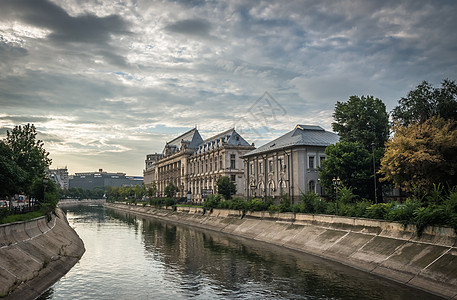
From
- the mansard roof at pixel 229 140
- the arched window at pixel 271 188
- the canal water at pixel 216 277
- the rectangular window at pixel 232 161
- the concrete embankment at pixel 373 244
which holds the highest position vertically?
the mansard roof at pixel 229 140

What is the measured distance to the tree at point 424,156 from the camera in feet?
114

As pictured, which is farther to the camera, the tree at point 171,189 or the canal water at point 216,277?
the tree at point 171,189

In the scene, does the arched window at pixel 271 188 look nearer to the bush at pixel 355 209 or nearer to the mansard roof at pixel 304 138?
the mansard roof at pixel 304 138

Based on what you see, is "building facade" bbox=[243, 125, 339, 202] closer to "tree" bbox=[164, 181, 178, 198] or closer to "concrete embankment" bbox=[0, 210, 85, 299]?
"concrete embankment" bbox=[0, 210, 85, 299]

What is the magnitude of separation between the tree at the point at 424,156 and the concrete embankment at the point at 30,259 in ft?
99.5

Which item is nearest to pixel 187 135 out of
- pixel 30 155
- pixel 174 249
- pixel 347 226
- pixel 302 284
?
pixel 30 155

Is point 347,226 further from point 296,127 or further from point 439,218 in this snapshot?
point 296,127

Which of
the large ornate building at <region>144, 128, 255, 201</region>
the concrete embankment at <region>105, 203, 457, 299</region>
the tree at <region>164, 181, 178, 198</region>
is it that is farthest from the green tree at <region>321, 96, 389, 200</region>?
the tree at <region>164, 181, 178, 198</region>

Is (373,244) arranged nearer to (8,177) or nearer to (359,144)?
(359,144)

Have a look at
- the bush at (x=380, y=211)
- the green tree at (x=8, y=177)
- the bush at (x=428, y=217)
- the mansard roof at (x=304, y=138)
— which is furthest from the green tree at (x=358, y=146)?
the green tree at (x=8, y=177)

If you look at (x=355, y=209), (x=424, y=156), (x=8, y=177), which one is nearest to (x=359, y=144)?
(x=355, y=209)

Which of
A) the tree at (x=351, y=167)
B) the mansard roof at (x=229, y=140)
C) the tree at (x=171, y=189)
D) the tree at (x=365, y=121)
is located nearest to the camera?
the tree at (x=351, y=167)

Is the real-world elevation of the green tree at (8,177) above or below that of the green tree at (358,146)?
below

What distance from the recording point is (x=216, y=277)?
29625mm
